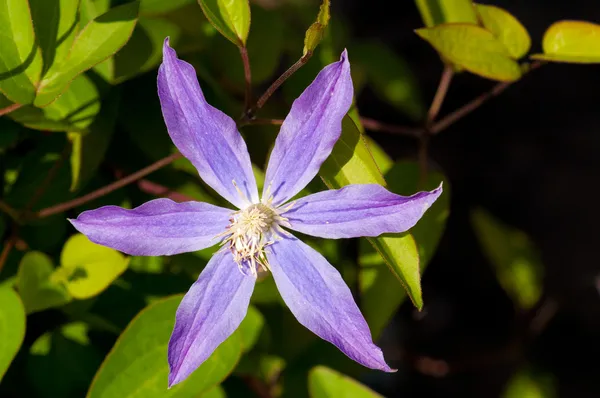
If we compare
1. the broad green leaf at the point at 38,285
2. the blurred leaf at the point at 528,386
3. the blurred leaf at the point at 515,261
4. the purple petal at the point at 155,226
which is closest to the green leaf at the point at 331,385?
the purple petal at the point at 155,226

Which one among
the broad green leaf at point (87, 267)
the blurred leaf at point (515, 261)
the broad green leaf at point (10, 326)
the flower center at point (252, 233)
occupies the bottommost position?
the blurred leaf at point (515, 261)

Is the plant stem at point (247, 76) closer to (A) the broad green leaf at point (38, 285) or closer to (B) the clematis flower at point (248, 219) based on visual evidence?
(B) the clematis flower at point (248, 219)

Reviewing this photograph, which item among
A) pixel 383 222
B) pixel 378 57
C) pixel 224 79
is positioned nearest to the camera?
pixel 383 222

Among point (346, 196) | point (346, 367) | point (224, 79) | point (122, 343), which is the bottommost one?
point (346, 367)

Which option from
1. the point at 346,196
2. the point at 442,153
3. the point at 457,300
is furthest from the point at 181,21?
the point at 457,300

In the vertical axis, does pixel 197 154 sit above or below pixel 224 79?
above

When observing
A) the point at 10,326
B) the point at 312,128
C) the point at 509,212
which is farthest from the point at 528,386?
the point at 10,326

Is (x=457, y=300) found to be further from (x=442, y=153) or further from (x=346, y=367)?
(x=346, y=367)
